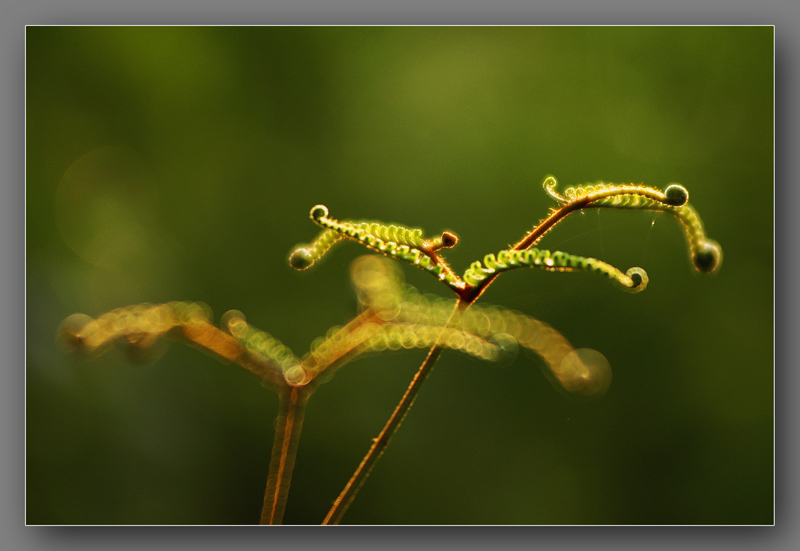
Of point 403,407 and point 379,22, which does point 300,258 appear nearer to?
point 403,407

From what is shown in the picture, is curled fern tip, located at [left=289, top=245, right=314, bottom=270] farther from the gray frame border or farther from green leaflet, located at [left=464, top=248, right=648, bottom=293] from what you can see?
the gray frame border

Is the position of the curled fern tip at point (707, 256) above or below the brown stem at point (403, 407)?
above

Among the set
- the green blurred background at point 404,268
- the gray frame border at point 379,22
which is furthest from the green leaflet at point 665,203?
the green blurred background at point 404,268

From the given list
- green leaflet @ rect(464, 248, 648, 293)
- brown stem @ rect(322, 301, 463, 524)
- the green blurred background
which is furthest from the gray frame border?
green leaflet @ rect(464, 248, 648, 293)

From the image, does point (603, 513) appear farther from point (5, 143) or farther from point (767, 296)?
point (5, 143)

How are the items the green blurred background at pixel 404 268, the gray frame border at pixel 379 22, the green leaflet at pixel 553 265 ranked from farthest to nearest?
the green blurred background at pixel 404 268, the gray frame border at pixel 379 22, the green leaflet at pixel 553 265

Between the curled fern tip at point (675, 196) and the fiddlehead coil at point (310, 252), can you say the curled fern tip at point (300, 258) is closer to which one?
the fiddlehead coil at point (310, 252)

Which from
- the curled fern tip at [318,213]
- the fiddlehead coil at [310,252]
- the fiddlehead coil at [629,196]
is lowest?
the fiddlehead coil at [310,252]

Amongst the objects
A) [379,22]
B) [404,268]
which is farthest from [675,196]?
[404,268]
